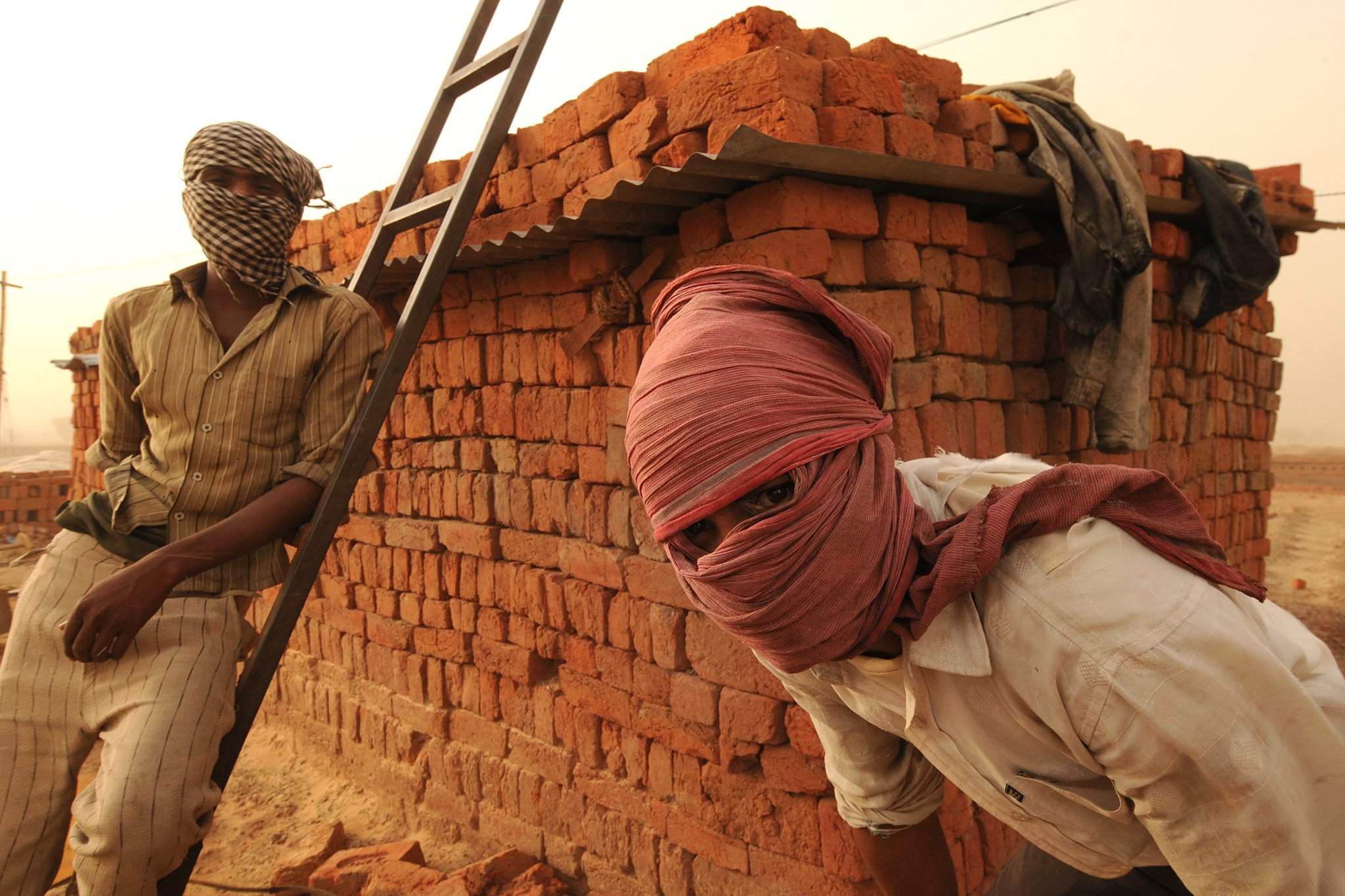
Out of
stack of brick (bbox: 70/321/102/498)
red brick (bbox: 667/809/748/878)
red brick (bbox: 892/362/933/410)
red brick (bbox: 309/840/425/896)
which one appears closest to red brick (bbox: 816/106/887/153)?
red brick (bbox: 892/362/933/410)

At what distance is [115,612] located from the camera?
191cm

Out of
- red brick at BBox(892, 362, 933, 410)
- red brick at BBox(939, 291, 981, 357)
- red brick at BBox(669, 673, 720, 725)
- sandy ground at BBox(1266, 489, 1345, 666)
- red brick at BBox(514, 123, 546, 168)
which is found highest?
red brick at BBox(514, 123, 546, 168)

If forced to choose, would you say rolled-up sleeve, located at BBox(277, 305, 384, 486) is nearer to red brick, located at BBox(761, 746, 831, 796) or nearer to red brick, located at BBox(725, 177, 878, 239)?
red brick, located at BBox(725, 177, 878, 239)

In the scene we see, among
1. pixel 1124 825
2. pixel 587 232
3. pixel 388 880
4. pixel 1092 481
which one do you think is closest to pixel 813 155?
pixel 587 232

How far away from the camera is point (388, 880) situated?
4062 millimetres

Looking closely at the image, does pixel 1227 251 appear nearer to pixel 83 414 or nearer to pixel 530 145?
pixel 530 145

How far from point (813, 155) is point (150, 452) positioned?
7.19 feet

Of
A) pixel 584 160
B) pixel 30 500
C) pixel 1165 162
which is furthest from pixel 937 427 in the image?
pixel 30 500

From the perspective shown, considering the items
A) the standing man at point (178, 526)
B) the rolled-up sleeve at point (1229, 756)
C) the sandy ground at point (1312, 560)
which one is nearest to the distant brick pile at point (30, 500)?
the standing man at point (178, 526)

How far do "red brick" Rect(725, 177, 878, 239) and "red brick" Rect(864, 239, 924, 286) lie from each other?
0.25ft

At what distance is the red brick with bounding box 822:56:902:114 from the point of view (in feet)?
9.91

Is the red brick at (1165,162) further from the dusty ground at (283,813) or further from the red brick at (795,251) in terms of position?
the dusty ground at (283,813)

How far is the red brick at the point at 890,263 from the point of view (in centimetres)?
311

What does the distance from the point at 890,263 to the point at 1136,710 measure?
2225mm
